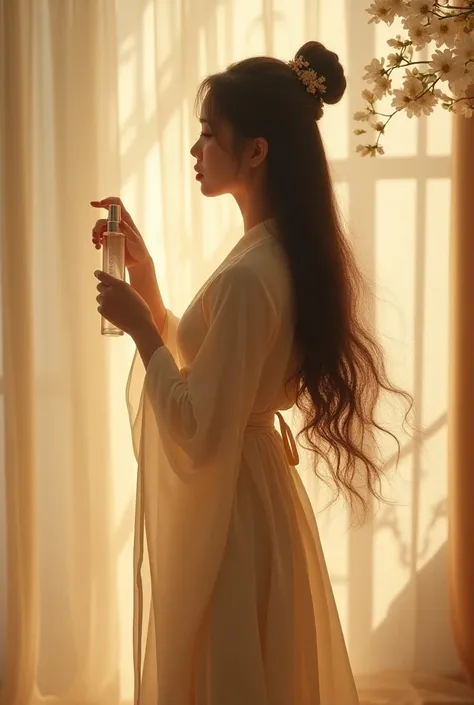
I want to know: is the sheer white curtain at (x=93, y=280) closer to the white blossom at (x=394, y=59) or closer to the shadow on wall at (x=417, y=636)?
the shadow on wall at (x=417, y=636)

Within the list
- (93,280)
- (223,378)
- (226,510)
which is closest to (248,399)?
(223,378)

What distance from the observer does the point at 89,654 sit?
209 cm

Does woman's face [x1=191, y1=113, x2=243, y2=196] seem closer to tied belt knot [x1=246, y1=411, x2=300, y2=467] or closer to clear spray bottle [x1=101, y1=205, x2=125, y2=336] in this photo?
clear spray bottle [x1=101, y1=205, x2=125, y2=336]

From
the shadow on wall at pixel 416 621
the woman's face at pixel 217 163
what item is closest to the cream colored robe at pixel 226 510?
the woman's face at pixel 217 163

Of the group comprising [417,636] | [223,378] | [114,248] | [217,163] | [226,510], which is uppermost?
[217,163]

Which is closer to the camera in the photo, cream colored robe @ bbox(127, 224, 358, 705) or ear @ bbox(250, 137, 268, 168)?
cream colored robe @ bbox(127, 224, 358, 705)

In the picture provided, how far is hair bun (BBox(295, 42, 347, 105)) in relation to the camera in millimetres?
1379

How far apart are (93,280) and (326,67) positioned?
0.86 m

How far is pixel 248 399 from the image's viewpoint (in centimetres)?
128

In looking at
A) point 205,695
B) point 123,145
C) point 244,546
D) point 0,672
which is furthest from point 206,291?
point 0,672

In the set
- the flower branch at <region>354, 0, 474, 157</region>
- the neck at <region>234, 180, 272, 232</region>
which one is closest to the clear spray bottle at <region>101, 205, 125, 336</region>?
the neck at <region>234, 180, 272, 232</region>

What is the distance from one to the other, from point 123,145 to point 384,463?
3.46 ft

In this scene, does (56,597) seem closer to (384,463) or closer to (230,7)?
(384,463)

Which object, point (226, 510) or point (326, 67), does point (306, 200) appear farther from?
point (226, 510)
